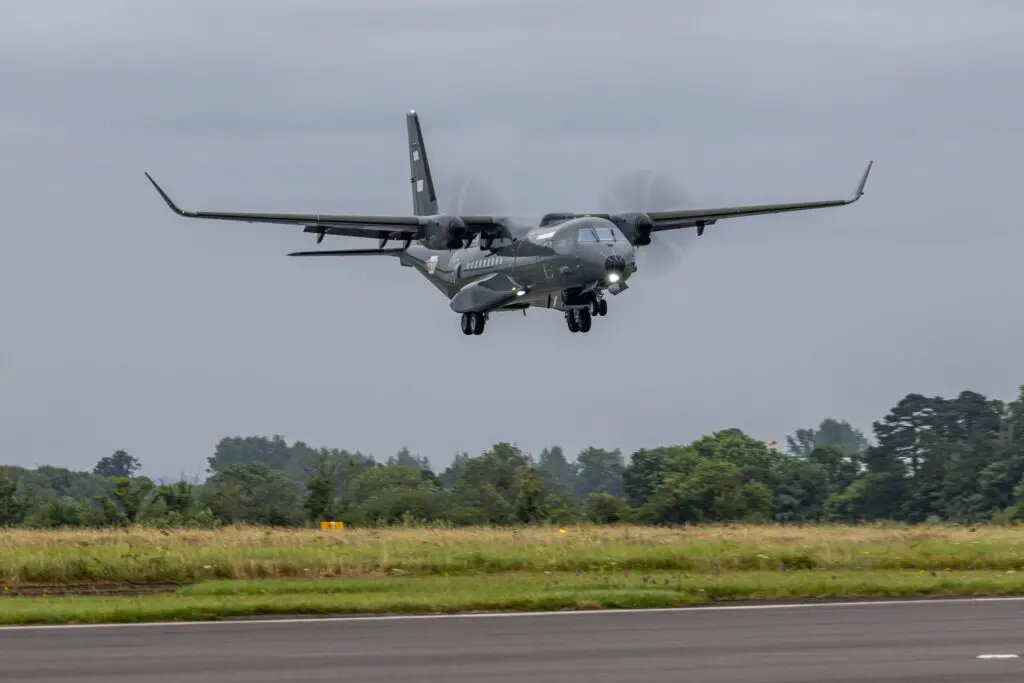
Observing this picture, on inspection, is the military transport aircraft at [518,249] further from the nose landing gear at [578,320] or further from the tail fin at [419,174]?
the tail fin at [419,174]

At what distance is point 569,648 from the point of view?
19.4 metres

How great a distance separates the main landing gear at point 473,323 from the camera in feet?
160

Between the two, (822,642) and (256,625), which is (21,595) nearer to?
(256,625)

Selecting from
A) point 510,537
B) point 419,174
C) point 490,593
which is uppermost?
point 419,174

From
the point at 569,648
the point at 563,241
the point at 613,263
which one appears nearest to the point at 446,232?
the point at 563,241

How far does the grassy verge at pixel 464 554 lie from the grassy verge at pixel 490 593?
148 centimetres

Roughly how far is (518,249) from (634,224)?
5.01 m

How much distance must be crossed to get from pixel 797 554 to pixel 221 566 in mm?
12435

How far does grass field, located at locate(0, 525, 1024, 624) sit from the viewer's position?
1030 inches

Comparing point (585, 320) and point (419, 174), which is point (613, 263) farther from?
point (419, 174)

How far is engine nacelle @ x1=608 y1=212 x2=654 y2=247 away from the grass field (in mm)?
10498

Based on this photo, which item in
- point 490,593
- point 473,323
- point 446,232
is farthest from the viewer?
point 473,323

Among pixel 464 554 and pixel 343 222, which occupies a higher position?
pixel 343 222

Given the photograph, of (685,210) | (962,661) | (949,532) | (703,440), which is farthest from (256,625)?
(703,440)
